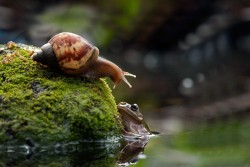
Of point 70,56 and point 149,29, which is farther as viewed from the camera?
point 149,29

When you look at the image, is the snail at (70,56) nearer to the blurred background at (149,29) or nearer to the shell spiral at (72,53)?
the shell spiral at (72,53)

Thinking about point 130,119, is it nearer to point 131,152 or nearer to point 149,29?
point 131,152

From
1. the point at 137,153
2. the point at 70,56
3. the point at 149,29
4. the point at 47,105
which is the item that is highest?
the point at 149,29

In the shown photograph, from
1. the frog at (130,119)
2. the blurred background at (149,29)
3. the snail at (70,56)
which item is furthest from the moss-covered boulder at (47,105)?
the blurred background at (149,29)

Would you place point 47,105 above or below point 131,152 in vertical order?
above

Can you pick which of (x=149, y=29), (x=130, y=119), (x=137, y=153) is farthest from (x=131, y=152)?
(x=149, y=29)

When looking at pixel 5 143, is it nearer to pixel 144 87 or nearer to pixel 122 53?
pixel 144 87
